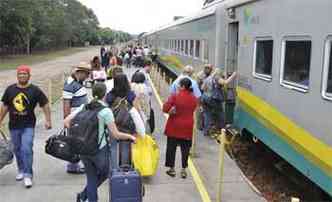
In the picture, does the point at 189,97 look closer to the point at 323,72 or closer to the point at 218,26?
the point at 323,72

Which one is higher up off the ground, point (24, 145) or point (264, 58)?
point (264, 58)

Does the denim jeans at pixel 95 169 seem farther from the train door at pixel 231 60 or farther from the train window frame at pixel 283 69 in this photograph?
the train door at pixel 231 60

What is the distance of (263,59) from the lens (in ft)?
27.9

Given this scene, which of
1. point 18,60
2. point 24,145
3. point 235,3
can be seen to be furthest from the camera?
point 18,60

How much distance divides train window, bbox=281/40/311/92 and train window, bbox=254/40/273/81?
70cm

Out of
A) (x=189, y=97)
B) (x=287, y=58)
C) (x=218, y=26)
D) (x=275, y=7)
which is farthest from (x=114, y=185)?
(x=218, y=26)

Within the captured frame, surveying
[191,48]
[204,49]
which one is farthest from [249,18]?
[191,48]

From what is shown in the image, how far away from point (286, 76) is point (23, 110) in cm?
376

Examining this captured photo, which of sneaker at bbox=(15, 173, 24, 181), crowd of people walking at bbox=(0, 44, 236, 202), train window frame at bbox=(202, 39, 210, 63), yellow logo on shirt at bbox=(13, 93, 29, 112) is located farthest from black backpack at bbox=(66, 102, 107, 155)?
train window frame at bbox=(202, 39, 210, 63)

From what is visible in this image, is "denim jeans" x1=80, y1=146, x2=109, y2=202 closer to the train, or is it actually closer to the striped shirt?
the striped shirt

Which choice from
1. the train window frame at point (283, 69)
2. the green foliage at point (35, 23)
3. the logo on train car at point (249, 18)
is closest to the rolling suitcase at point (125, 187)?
the train window frame at point (283, 69)

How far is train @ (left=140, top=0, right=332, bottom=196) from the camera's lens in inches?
227

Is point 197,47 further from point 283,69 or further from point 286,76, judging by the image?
point 286,76

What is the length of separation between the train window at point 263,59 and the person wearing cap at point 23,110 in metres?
3.50
